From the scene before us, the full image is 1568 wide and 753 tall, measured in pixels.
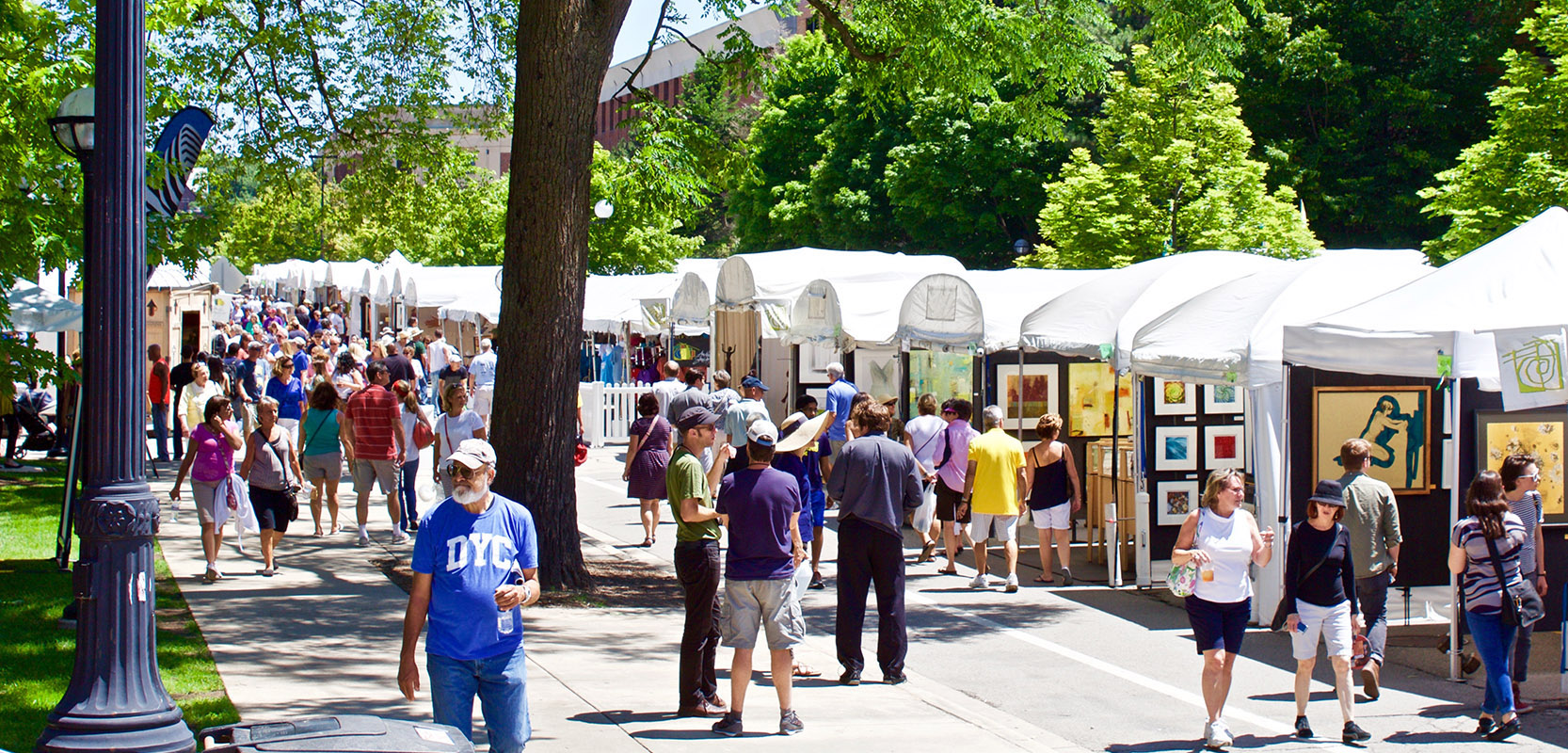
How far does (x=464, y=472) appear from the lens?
5.70 meters

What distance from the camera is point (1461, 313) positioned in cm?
959

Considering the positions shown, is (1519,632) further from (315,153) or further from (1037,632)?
(315,153)

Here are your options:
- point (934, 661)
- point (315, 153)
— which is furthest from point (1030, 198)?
point (934, 661)

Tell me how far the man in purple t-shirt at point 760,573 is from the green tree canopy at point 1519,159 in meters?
22.2

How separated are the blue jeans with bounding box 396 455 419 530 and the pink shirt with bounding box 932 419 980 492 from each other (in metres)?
5.22

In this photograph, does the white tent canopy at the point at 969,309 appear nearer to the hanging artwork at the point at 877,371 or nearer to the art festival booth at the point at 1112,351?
the art festival booth at the point at 1112,351

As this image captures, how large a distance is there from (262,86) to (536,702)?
1579 cm

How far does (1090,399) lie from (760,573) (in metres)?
10.1

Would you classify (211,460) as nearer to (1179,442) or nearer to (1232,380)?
(1232,380)

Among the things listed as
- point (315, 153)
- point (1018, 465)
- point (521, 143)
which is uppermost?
point (315, 153)

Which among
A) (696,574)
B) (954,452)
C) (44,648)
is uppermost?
→ (954,452)

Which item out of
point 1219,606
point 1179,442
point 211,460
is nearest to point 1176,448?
point 1179,442

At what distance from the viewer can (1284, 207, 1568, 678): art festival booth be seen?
9.34 metres

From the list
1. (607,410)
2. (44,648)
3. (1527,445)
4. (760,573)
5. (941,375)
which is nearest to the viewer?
(760,573)
